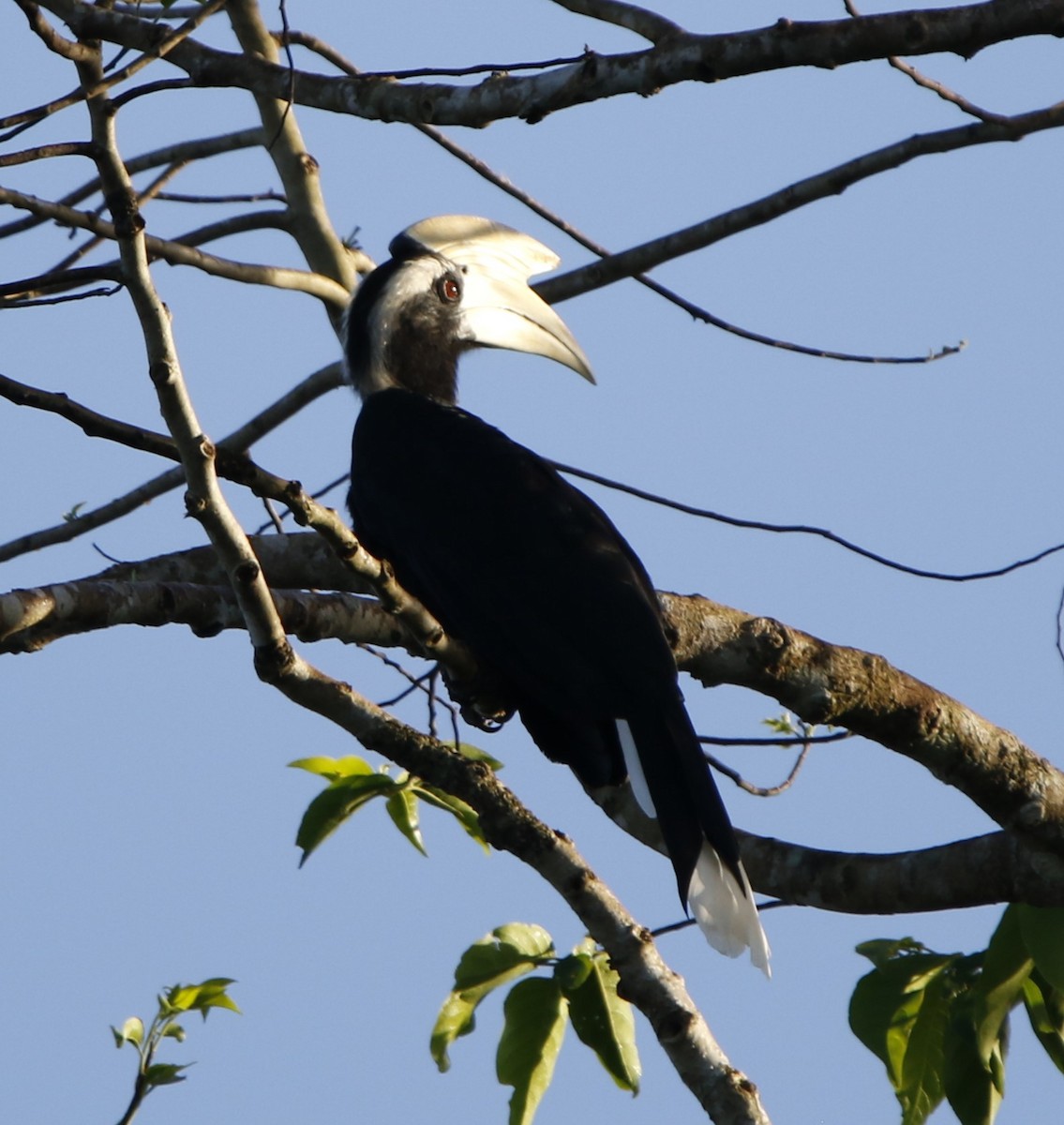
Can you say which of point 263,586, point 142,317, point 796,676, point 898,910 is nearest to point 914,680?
point 796,676

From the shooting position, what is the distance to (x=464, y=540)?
4.21m

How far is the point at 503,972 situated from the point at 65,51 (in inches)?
81.6

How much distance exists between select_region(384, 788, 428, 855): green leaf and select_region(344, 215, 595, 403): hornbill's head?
87.0 inches

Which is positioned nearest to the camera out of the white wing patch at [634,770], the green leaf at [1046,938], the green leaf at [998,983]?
the green leaf at [1046,938]

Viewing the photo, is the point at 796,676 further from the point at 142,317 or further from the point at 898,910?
the point at 142,317

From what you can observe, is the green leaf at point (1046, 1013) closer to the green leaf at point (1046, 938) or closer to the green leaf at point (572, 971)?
the green leaf at point (1046, 938)

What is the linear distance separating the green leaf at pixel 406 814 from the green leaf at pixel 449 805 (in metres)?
0.03

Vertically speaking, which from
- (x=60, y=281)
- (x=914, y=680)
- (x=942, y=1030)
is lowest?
(x=942, y=1030)

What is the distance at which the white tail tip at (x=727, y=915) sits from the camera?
3.47m

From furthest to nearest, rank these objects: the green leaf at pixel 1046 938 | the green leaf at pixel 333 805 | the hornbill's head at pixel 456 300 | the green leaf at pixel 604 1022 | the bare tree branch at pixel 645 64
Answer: the hornbill's head at pixel 456 300, the green leaf at pixel 333 805, the green leaf at pixel 604 1022, the green leaf at pixel 1046 938, the bare tree branch at pixel 645 64

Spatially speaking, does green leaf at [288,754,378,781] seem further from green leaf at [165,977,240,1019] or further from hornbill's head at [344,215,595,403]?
hornbill's head at [344,215,595,403]

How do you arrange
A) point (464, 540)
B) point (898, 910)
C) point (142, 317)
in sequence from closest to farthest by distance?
1. point (142, 317)
2. point (898, 910)
3. point (464, 540)

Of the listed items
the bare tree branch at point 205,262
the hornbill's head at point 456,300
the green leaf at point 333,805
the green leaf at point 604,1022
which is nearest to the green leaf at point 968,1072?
the green leaf at point 604,1022

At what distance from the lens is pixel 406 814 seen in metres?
3.56
